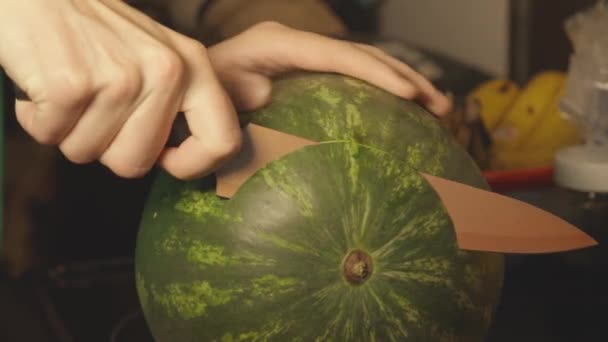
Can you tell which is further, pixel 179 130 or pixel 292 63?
pixel 292 63

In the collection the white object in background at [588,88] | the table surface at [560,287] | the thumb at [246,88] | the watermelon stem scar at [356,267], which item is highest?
the thumb at [246,88]

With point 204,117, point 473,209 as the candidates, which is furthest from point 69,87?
point 473,209

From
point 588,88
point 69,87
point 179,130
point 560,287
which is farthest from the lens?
point 588,88

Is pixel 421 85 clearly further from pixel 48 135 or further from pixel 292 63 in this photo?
pixel 48 135

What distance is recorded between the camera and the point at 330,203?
848 mm

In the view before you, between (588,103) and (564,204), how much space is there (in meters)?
0.25

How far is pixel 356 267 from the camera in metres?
0.85

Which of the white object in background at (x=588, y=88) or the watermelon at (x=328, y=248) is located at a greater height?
the watermelon at (x=328, y=248)

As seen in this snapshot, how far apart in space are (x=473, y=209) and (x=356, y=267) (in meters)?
0.14

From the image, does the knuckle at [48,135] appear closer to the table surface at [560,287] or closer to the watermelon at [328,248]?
the watermelon at [328,248]

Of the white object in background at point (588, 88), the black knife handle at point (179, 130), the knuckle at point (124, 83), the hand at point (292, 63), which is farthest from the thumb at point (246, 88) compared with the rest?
the white object in background at point (588, 88)

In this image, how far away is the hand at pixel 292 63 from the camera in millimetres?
952

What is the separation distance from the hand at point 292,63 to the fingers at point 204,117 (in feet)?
0.47

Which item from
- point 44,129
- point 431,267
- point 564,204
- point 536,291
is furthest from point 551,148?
point 44,129
